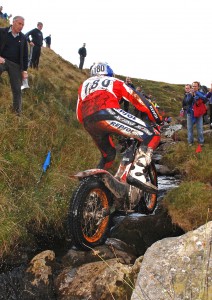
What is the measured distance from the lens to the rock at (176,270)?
2953mm

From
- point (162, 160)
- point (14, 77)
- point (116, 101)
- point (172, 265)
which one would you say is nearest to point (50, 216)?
point (116, 101)

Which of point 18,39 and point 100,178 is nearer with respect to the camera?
point 100,178

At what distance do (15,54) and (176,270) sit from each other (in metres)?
6.38

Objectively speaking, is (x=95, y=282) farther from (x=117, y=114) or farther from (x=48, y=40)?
(x=48, y=40)

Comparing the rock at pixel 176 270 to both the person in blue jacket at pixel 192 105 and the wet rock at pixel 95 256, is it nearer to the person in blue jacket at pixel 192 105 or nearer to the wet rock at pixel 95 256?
the wet rock at pixel 95 256

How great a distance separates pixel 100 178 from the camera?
16.3ft

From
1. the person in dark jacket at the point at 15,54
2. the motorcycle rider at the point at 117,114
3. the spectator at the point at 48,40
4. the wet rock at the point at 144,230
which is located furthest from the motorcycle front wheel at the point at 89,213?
the spectator at the point at 48,40

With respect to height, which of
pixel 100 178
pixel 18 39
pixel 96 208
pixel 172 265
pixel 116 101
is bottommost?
pixel 172 265

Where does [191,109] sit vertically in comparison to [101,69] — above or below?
above

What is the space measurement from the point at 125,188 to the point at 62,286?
1.73 meters

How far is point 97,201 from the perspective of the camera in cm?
486

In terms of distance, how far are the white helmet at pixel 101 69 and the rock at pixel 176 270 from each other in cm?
305

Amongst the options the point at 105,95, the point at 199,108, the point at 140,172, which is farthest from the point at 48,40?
the point at 140,172

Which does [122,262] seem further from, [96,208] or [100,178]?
[100,178]
